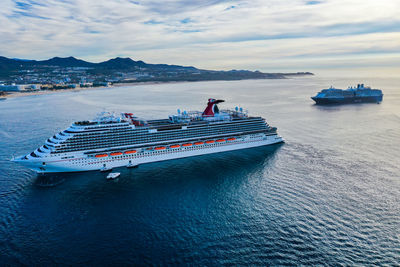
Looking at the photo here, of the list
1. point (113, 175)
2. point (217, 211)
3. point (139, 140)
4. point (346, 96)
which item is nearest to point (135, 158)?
point (139, 140)

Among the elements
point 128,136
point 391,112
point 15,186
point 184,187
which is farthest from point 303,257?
point 391,112

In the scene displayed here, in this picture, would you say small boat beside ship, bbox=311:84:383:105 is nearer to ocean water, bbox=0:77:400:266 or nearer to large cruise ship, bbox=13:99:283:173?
ocean water, bbox=0:77:400:266

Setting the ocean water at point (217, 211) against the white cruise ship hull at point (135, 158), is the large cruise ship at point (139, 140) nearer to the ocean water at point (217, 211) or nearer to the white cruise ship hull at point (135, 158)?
the white cruise ship hull at point (135, 158)

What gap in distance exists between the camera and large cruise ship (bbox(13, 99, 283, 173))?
40719 mm

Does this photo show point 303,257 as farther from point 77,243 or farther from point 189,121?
point 189,121

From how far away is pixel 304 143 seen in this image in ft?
183

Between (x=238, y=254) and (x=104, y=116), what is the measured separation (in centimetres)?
3384

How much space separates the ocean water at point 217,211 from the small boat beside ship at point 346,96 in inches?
2781

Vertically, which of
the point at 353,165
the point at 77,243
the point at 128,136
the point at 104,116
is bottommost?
the point at 77,243

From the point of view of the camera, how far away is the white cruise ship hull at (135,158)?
130ft

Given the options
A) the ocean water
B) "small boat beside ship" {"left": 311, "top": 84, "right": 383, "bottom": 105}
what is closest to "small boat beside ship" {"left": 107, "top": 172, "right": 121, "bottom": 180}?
the ocean water

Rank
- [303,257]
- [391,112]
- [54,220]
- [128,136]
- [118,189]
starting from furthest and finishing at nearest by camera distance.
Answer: [391,112] < [128,136] < [118,189] < [54,220] < [303,257]

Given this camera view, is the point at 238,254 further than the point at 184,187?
No

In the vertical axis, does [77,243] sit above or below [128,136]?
below
